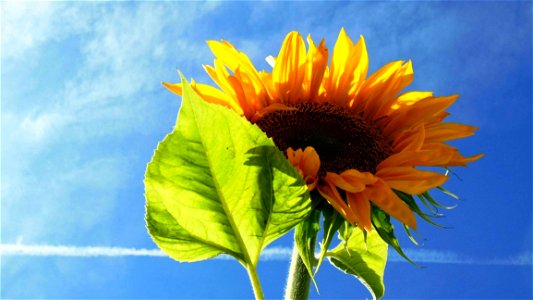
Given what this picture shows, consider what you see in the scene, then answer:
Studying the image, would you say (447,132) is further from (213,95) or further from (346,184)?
(213,95)

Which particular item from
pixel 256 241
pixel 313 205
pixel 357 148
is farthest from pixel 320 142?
pixel 256 241

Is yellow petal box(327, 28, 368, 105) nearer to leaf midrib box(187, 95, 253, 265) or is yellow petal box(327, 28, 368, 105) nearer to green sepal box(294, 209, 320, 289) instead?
green sepal box(294, 209, 320, 289)

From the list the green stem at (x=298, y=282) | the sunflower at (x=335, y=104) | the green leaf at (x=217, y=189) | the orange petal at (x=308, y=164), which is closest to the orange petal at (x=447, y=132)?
the sunflower at (x=335, y=104)

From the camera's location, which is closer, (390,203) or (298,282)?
(390,203)

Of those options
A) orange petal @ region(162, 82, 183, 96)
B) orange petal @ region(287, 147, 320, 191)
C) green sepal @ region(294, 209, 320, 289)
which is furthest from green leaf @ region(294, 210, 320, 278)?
orange petal @ region(162, 82, 183, 96)

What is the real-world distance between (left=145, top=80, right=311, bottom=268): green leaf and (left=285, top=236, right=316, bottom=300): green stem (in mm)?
279

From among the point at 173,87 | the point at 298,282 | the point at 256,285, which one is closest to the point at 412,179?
the point at 298,282

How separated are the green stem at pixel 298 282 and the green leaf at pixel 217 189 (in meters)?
0.28

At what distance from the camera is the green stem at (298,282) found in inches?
74.2

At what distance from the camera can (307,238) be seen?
1.76 metres

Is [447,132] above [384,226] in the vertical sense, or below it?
above

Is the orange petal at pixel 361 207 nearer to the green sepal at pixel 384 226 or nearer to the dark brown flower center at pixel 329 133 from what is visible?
the green sepal at pixel 384 226

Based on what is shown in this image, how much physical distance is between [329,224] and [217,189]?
437mm

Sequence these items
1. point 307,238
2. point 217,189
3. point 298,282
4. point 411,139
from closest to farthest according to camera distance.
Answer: point 217,189 < point 307,238 < point 298,282 < point 411,139
